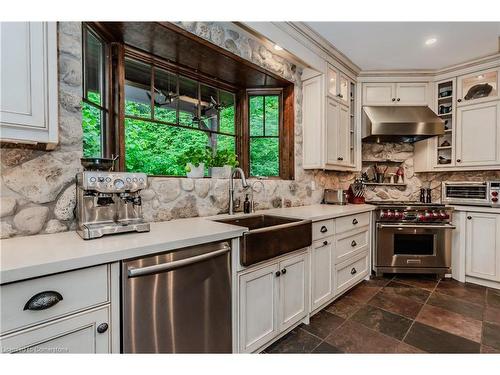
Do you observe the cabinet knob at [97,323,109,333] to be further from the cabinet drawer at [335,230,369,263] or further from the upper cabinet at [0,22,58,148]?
the cabinet drawer at [335,230,369,263]

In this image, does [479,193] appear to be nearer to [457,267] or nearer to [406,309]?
[457,267]

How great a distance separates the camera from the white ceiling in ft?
7.65

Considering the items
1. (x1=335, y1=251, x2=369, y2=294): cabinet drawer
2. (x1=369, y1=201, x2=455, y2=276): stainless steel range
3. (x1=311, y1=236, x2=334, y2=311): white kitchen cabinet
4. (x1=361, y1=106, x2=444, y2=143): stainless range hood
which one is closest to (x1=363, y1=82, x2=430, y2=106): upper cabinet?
(x1=361, y1=106, x2=444, y2=143): stainless range hood

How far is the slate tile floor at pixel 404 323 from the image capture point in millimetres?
1700

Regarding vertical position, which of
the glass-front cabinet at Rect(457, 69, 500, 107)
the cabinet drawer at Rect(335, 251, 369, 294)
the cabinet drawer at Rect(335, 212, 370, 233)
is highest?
the glass-front cabinet at Rect(457, 69, 500, 107)

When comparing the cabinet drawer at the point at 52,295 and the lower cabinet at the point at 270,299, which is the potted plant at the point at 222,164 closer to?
the lower cabinet at the point at 270,299

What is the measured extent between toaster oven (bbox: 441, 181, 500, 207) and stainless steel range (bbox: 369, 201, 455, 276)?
251 millimetres

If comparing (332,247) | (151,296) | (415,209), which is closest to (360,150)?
(415,209)

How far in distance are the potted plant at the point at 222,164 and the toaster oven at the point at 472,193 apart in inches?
111

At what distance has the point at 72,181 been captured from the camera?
1354 millimetres

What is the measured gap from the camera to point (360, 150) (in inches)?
131

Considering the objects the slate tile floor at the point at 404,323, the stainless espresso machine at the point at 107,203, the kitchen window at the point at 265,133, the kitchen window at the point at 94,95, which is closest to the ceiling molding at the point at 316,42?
the kitchen window at the point at 265,133

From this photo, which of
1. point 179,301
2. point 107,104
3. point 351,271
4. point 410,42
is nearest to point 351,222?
point 351,271

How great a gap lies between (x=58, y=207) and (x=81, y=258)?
0.62 meters
